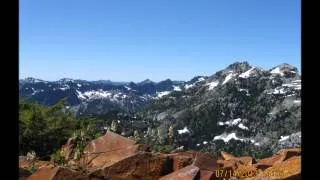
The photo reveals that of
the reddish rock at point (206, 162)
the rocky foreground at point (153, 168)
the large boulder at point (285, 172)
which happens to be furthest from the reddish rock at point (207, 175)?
the large boulder at point (285, 172)

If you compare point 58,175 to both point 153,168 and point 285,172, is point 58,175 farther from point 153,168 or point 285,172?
point 285,172

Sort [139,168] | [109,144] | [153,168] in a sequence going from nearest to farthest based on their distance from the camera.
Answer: [139,168], [153,168], [109,144]

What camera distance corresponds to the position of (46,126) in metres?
16.5

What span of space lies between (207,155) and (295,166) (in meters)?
2.45

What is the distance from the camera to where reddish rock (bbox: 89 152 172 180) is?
928cm

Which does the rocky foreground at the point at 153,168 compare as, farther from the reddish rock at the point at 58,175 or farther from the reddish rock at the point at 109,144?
the reddish rock at the point at 109,144

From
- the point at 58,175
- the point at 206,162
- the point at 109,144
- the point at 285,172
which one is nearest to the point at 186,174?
the point at 206,162

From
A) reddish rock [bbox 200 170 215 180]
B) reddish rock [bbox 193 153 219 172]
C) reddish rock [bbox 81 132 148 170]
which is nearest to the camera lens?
reddish rock [bbox 200 170 215 180]

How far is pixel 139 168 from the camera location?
374 inches

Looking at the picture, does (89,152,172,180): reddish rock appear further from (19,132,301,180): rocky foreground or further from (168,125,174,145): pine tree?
(168,125,174,145): pine tree

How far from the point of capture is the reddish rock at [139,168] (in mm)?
9277
